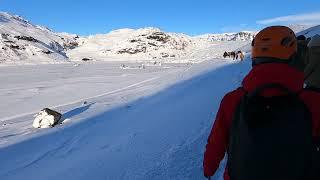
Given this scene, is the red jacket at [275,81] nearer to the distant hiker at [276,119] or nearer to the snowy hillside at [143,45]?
the distant hiker at [276,119]

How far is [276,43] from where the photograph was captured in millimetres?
2451

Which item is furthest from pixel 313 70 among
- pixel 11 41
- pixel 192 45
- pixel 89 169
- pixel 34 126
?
pixel 192 45

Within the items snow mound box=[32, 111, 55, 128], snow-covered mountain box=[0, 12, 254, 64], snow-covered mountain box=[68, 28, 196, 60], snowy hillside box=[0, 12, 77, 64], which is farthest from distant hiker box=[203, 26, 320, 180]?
snow-covered mountain box=[68, 28, 196, 60]

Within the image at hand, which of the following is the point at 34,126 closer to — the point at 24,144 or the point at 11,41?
the point at 24,144

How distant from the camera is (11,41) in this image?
10450 centimetres

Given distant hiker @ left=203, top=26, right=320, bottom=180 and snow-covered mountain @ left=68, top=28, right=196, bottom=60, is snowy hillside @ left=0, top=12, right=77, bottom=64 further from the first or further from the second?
distant hiker @ left=203, top=26, right=320, bottom=180

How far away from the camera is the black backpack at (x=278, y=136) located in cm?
237

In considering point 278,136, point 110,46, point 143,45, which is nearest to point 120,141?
point 278,136

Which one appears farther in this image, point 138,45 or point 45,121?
point 138,45

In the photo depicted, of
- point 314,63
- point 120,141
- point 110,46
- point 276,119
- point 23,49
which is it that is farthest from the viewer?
point 110,46

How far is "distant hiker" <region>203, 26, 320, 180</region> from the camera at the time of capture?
2.37 metres

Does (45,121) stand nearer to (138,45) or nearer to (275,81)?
(275,81)

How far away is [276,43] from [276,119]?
0.39 meters

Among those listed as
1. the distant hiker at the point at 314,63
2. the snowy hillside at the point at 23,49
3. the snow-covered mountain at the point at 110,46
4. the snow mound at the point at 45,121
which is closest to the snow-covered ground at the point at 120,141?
the snow mound at the point at 45,121
